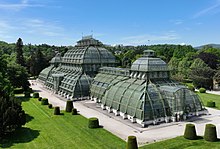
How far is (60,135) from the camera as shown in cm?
3444

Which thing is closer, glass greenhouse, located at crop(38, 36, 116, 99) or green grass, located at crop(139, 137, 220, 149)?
green grass, located at crop(139, 137, 220, 149)

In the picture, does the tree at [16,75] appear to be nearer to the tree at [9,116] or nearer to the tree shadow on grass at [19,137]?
the tree shadow on grass at [19,137]

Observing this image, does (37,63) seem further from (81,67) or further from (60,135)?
(60,135)

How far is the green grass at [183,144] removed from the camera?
29.2 m

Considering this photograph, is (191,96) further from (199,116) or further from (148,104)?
(148,104)

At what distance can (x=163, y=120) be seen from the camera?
1591 inches

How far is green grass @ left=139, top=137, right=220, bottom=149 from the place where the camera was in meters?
29.2

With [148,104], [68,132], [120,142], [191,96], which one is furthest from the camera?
[191,96]

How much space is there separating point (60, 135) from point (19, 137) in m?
6.08

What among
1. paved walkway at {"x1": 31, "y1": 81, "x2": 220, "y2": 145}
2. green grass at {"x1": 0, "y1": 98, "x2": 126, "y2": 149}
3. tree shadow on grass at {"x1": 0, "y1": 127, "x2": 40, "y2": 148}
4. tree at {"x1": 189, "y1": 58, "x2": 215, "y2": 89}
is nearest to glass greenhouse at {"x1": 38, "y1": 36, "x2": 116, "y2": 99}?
paved walkway at {"x1": 31, "y1": 81, "x2": 220, "y2": 145}

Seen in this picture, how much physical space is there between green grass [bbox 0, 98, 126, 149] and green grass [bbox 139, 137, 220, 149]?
4.71 meters

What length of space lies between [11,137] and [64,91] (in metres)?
32.8

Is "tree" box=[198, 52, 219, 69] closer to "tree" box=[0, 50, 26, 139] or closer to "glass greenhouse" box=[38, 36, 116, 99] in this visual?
"glass greenhouse" box=[38, 36, 116, 99]

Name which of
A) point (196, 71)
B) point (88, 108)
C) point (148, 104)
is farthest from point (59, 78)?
point (196, 71)
